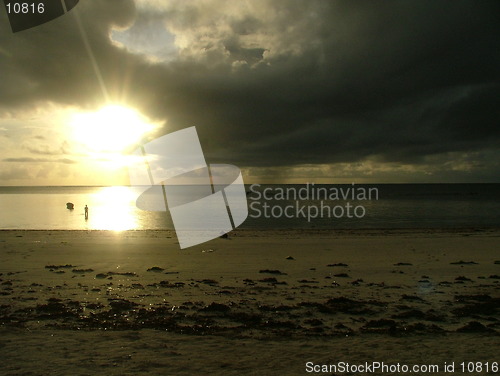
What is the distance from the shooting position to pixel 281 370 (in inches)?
304

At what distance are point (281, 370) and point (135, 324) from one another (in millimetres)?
4582

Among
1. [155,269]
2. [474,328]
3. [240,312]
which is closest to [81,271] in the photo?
[155,269]

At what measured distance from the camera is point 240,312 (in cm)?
1155

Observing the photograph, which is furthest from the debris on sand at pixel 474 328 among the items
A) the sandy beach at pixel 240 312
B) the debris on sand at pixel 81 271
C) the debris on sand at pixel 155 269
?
the debris on sand at pixel 81 271

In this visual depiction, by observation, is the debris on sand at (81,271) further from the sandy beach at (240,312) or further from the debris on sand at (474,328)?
the debris on sand at (474,328)

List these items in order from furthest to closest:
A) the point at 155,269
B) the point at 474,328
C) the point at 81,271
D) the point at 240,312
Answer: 1. the point at 155,269
2. the point at 81,271
3. the point at 240,312
4. the point at 474,328

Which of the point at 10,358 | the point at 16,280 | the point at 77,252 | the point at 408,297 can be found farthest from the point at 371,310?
the point at 77,252

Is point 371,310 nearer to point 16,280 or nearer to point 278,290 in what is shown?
point 278,290

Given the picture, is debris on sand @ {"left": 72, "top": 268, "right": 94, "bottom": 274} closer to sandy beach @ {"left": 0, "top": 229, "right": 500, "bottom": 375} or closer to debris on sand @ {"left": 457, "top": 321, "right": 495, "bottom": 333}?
sandy beach @ {"left": 0, "top": 229, "right": 500, "bottom": 375}

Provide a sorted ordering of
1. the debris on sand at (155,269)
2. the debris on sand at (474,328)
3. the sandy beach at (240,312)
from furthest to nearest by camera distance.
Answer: the debris on sand at (155,269), the debris on sand at (474,328), the sandy beach at (240,312)

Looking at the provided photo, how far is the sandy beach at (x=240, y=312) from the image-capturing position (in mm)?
8273

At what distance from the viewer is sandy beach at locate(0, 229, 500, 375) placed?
827 cm

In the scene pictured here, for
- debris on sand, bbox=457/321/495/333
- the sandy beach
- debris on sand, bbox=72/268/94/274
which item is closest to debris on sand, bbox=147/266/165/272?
the sandy beach

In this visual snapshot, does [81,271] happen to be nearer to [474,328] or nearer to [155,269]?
[155,269]
